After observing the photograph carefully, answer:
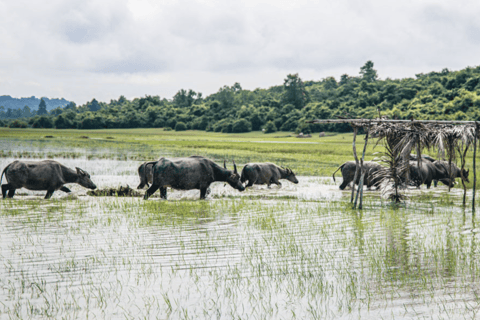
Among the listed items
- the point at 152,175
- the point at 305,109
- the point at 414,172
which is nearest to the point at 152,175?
the point at 152,175

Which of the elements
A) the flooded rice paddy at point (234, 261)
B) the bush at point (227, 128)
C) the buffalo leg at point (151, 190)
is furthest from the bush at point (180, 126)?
the flooded rice paddy at point (234, 261)

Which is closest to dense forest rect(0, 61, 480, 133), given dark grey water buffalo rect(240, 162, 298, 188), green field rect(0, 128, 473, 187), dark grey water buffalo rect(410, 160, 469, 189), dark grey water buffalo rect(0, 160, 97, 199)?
green field rect(0, 128, 473, 187)

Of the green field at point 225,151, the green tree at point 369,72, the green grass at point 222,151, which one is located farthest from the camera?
the green tree at point 369,72

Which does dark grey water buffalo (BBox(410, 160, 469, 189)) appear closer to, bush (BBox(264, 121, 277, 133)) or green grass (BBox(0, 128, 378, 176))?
green grass (BBox(0, 128, 378, 176))

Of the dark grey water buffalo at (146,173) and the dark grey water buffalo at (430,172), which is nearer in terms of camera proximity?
the dark grey water buffalo at (146,173)

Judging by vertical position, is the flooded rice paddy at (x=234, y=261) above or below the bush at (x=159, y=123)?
below

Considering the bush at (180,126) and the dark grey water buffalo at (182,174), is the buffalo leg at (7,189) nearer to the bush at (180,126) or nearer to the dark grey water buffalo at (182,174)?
the dark grey water buffalo at (182,174)

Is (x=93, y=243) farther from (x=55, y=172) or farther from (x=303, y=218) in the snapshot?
(x=55, y=172)

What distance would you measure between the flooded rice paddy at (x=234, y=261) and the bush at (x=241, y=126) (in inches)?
3121

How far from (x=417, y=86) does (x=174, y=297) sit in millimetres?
94028

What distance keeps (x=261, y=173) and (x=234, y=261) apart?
383 inches

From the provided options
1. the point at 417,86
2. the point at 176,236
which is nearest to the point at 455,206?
the point at 176,236

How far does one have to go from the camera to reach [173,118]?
106 m

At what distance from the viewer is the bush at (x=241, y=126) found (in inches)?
3588
